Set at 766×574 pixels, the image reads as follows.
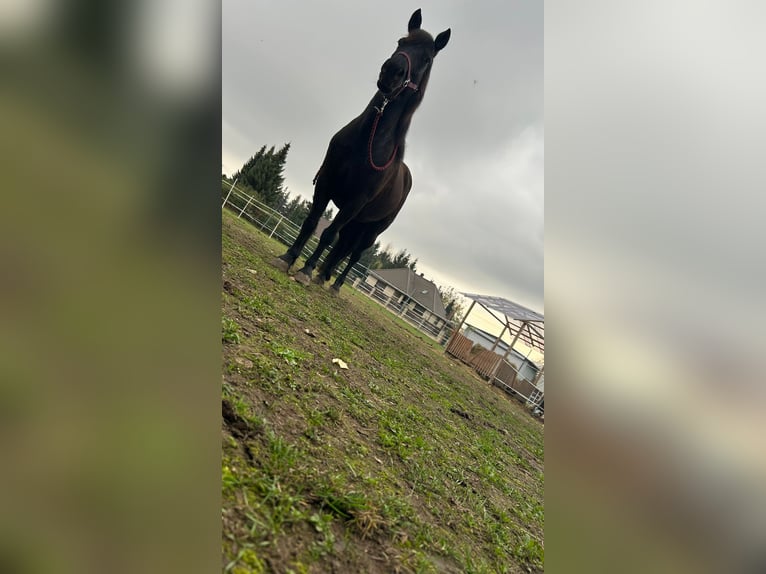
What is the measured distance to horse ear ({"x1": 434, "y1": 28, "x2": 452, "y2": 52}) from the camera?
13.1ft

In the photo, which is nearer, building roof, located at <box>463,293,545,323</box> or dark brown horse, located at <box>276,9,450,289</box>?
dark brown horse, located at <box>276,9,450,289</box>

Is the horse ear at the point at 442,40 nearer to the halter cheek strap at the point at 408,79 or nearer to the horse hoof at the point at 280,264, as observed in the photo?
the halter cheek strap at the point at 408,79

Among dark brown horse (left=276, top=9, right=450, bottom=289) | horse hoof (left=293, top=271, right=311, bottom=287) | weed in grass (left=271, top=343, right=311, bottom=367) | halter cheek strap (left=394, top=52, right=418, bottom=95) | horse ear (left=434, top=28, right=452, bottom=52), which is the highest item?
horse ear (left=434, top=28, right=452, bottom=52)

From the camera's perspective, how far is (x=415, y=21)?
4.03m

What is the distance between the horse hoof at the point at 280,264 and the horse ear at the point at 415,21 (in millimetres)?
2998

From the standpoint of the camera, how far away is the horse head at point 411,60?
384 centimetres
